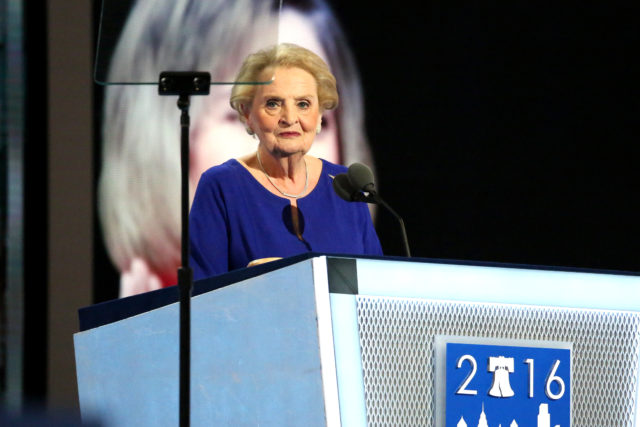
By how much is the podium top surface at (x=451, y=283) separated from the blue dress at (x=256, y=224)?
2.30 feet

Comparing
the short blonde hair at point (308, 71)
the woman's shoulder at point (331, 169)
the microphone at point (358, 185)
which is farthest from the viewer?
the woman's shoulder at point (331, 169)

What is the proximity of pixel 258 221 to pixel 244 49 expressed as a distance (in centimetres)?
75

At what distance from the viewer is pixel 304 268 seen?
54.6 inches

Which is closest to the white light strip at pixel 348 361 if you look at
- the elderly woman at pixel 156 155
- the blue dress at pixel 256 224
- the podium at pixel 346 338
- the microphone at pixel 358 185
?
the podium at pixel 346 338

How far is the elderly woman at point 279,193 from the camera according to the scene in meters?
2.40

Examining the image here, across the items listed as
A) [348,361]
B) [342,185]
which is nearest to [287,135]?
[342,185]

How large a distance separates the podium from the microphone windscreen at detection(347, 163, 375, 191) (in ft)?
1.40

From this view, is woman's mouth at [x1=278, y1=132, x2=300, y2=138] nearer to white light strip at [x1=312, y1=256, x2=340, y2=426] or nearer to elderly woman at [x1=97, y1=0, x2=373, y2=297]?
elderly woman at [x1=97, y1=0, x2=373, y2=297]

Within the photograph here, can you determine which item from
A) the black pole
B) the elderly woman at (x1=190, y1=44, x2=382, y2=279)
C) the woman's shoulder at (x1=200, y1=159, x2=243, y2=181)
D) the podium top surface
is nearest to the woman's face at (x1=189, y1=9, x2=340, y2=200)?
the elderly woman at (x1=190, y1=44, x2=382, y2=279)

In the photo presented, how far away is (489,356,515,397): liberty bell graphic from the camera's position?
4.77ft

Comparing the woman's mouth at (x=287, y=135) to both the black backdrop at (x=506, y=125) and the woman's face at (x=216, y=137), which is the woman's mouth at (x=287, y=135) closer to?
the woman's face at (x=216, y=137)

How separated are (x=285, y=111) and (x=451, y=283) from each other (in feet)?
4.34

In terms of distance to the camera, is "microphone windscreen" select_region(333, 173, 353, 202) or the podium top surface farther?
"microphone windscreen" select_region(333, 173, 353, 202)

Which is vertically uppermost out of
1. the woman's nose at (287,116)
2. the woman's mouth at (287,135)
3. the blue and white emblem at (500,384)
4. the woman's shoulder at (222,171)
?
the woman's nose at (287,116)
